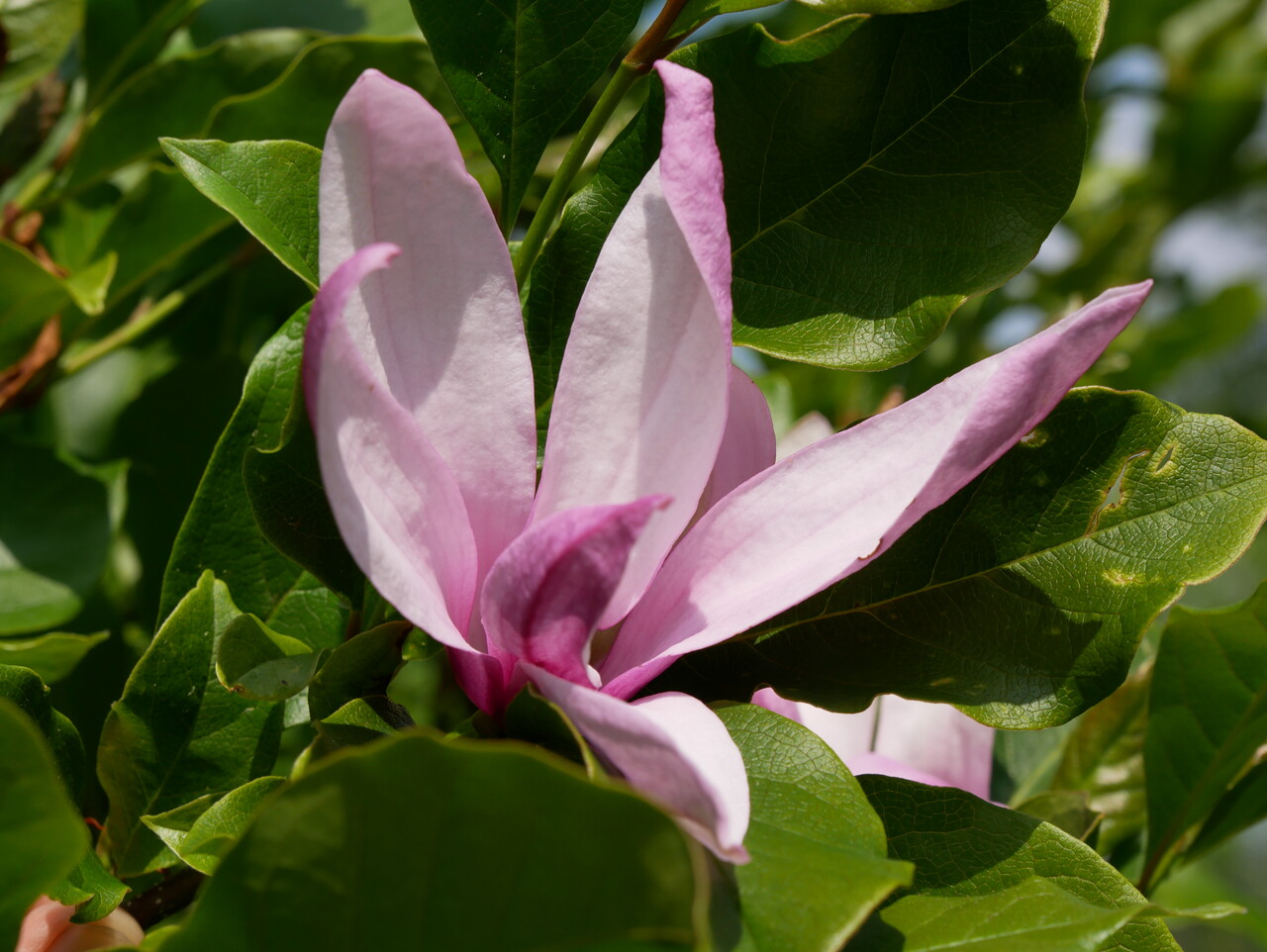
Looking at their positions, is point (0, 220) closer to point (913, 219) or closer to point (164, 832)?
point (164, 832)

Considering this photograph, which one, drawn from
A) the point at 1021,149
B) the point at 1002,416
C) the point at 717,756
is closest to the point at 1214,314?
the point at 1021,149

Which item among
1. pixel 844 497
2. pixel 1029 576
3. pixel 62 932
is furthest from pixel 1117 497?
pixel 62 932

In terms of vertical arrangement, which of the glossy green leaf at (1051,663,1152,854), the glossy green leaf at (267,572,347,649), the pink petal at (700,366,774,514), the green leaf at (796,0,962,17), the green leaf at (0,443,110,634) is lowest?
the glossy green leaf at (1051,663,1152,854)

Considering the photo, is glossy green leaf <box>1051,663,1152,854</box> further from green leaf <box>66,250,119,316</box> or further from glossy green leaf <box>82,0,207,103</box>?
glossy green leaf <box>82,0,207,103</box>

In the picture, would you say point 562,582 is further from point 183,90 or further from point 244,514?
point 183,90

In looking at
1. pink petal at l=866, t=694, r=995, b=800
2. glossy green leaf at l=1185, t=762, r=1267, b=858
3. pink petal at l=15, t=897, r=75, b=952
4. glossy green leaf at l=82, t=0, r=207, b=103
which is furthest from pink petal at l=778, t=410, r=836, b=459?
glossy green leaf at l=82, t=0, r=207, b=103

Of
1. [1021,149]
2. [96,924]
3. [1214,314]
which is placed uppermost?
[1021,149]
